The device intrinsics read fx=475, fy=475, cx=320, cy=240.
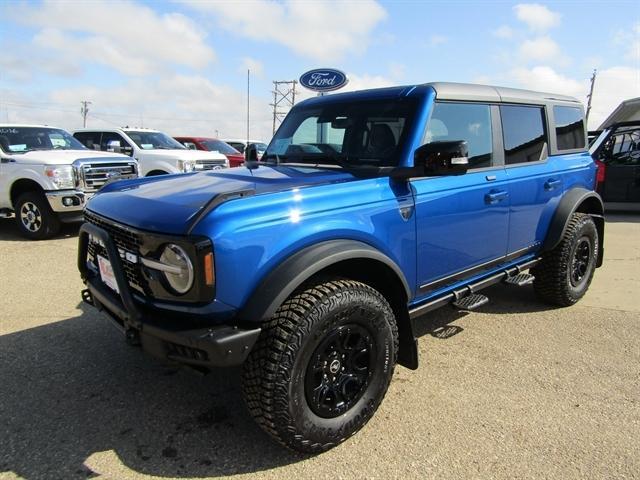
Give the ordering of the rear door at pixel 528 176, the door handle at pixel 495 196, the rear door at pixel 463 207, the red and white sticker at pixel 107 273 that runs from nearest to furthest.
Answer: the red and white sticker at pixel 107 273 < the rear door at pixel 463 207 < the door handle at pixel 495 196 < the rear door at pixel 528 176

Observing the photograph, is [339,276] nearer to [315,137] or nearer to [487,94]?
[315,137]

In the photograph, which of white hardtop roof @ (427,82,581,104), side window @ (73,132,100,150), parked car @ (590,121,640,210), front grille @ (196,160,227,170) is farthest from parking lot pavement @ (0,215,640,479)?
side window @ (73,132,100,150)

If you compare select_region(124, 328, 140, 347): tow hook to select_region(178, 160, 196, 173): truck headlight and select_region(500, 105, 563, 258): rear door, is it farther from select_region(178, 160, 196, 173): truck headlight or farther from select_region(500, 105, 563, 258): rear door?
select_region(178, 160, 196, 173): truck headlight

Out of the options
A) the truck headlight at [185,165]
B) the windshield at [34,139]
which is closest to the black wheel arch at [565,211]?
the truck headlight at [185,165]

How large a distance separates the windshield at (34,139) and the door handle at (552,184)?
26.3ft

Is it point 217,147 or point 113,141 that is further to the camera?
point 217,147

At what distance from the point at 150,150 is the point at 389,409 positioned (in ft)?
31.1

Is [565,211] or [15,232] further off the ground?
[565,211]

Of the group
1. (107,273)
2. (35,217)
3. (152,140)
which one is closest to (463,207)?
(107,273)

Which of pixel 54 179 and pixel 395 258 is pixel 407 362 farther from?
pixel 54 179

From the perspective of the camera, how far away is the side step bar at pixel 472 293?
315 cm

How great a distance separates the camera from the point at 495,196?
3469 mm

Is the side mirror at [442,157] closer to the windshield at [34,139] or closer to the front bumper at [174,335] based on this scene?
the front bumper at [174,335]

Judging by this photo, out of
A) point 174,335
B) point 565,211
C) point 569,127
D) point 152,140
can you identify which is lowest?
point 174,335
